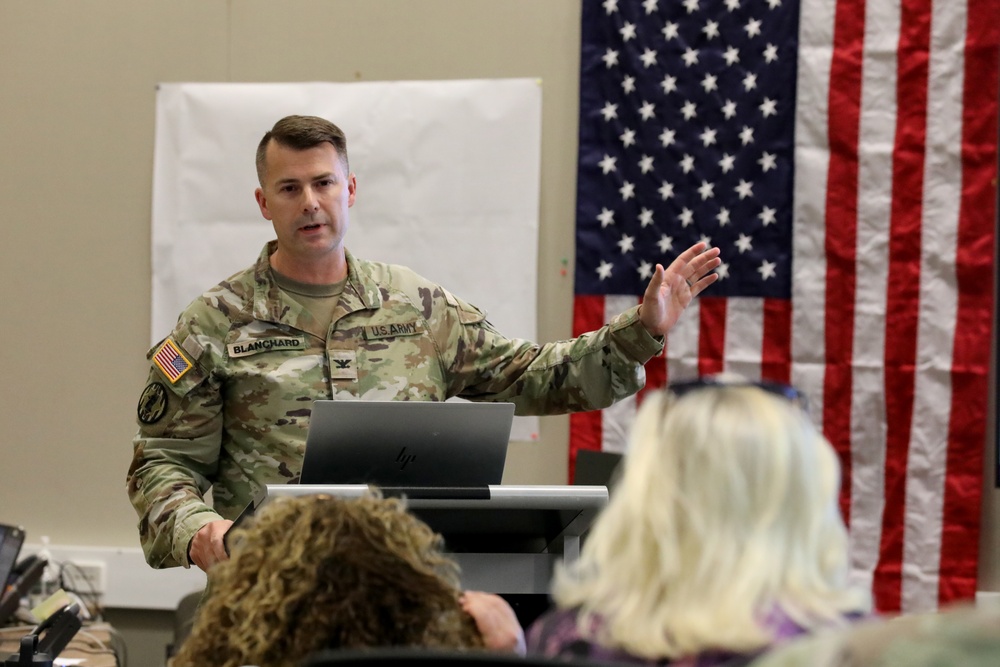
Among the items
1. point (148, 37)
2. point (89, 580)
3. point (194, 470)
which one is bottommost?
point (89, 580)

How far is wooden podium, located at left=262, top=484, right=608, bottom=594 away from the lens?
216cm

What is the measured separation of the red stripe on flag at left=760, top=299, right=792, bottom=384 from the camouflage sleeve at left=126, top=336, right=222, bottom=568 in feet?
7.53

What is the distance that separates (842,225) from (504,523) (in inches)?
97.5

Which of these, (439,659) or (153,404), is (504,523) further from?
(439,659)

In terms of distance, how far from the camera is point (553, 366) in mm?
2898

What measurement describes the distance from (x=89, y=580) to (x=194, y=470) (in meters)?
2.15

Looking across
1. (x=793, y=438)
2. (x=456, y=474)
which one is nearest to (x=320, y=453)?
(x=456, y=474)

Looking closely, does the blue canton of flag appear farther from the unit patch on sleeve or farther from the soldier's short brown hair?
the unit patch on sleeve

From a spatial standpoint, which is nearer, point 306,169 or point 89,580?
point 306,169

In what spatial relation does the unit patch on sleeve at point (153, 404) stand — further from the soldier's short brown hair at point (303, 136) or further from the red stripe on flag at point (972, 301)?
the red stripe on flag at point (972, 301)

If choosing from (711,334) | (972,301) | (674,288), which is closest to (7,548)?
(674,288)

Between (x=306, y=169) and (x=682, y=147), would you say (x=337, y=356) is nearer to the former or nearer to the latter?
(x=306, y=169)

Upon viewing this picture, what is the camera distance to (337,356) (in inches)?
112

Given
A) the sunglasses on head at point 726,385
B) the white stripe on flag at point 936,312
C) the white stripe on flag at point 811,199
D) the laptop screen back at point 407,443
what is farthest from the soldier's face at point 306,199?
the white stripe on flag at point 936,312
